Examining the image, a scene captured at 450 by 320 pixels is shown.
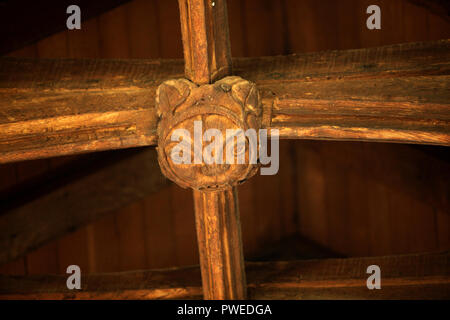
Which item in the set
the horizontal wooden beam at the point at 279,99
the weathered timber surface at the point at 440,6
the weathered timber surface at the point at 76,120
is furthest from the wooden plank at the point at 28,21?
the weathered timber surface at the point at 440,6

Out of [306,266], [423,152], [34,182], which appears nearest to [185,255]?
[34,182]

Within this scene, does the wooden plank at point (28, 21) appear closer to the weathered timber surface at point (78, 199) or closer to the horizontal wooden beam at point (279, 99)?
the horizontal wooden beam at point (279, 99)

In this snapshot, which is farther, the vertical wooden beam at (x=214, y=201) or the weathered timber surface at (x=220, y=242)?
the weathered timber surface at (x=220, y=242)

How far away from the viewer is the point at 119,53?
13.7 ft

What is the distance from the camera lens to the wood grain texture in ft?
6.56

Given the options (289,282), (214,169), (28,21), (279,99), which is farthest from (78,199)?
(279,99)

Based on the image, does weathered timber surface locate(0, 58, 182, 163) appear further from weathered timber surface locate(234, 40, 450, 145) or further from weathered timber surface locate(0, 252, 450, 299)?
weathered timber surface locate(0, 252, 450, 299)

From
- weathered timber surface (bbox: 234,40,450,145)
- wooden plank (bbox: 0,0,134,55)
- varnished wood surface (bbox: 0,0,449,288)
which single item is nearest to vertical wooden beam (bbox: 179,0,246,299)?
weathered timber surface (bbox: 234,40,450,145)

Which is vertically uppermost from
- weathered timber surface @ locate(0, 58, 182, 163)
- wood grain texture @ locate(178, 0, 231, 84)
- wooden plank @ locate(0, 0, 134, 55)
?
wooden plank @ locate(0, 0, 134, 55)

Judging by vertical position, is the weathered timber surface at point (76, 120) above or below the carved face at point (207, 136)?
above

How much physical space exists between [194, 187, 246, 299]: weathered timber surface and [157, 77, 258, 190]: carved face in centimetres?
17

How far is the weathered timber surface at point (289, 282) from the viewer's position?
2.82m

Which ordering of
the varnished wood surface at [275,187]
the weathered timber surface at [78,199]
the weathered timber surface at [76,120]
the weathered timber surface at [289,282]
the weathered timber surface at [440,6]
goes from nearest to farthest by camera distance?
1. the weathered timber surface at [76,120]
2. the weathered timber surface at [440,6]
3. the weathered timber surface at [289,282]
4. the weathered timber surface at [78,199]
5. the varnished wood surface at [275,187]
